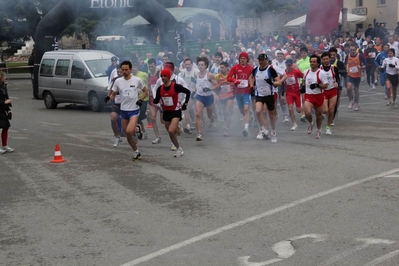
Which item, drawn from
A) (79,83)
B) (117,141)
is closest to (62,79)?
(79,83)

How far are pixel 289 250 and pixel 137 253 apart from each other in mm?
1445

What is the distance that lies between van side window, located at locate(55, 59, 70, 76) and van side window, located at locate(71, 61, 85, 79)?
1.07 feet

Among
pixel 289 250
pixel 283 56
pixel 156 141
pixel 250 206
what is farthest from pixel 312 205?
pixel 283 56

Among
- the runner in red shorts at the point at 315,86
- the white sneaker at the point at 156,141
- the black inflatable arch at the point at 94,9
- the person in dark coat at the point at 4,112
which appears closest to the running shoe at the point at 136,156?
the white sneaker at the point at 156,141

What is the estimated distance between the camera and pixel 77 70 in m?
21.5

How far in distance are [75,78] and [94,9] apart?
4834mm

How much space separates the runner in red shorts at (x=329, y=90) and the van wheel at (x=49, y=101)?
10987mm

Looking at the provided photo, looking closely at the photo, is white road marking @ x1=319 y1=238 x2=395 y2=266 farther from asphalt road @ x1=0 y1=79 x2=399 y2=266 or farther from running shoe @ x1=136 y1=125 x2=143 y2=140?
running shoe @ x1=136 y1=125 x2=143 y2=140

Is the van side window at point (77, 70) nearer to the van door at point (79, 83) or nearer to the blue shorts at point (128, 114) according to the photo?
the van door at point (79, 83)

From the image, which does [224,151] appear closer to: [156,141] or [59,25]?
[156,141]

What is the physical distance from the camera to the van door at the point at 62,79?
21844mm

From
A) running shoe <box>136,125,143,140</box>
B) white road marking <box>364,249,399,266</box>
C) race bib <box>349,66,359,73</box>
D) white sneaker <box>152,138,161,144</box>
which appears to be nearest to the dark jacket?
running shoe <box>136,125,143,140</box>

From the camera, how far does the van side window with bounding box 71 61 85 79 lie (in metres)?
21.3

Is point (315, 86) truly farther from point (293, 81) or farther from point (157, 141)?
point (157, 141)
